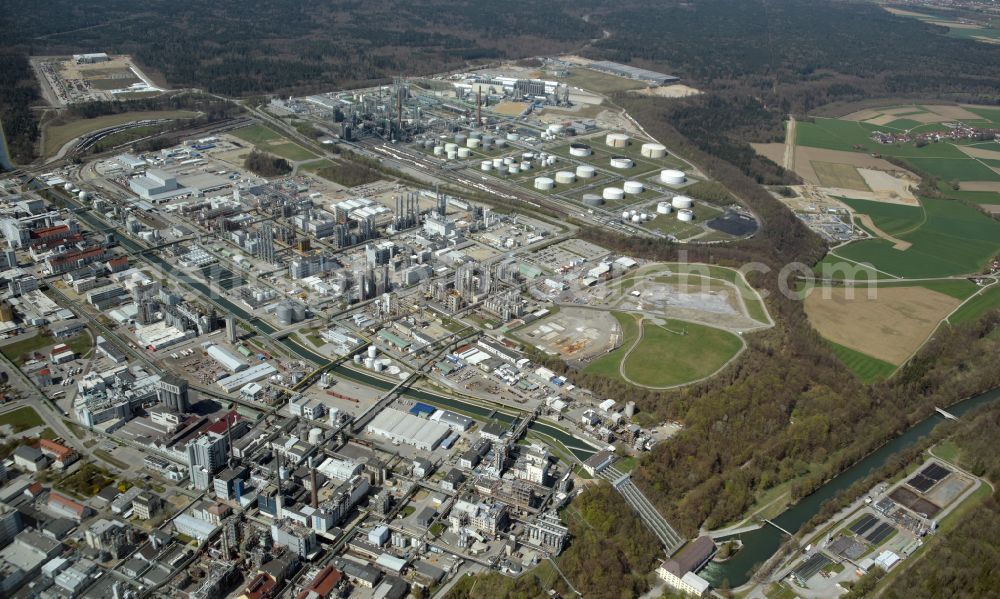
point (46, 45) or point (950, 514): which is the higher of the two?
point (46, 45)

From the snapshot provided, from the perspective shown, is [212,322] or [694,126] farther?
[694,126]

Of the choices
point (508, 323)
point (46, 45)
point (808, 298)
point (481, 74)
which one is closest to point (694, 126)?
point (481, 74)

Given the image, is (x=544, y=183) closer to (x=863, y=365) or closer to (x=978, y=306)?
(x=863, y=365)

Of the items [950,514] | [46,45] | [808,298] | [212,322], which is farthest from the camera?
[46,45]

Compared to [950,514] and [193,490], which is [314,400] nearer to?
[193,490]

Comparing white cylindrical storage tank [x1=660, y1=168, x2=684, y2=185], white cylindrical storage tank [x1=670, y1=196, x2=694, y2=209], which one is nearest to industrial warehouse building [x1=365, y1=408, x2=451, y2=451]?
white cylindrical storage tank [x1=670, y1=196, x2=694, y2=209]

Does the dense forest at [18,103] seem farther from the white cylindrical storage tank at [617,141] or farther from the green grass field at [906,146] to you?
the green grass field at [906,146]

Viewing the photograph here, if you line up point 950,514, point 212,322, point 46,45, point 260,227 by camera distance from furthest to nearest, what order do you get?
point 46,45 < point 260,227 < point 212,322 < point 950,514
